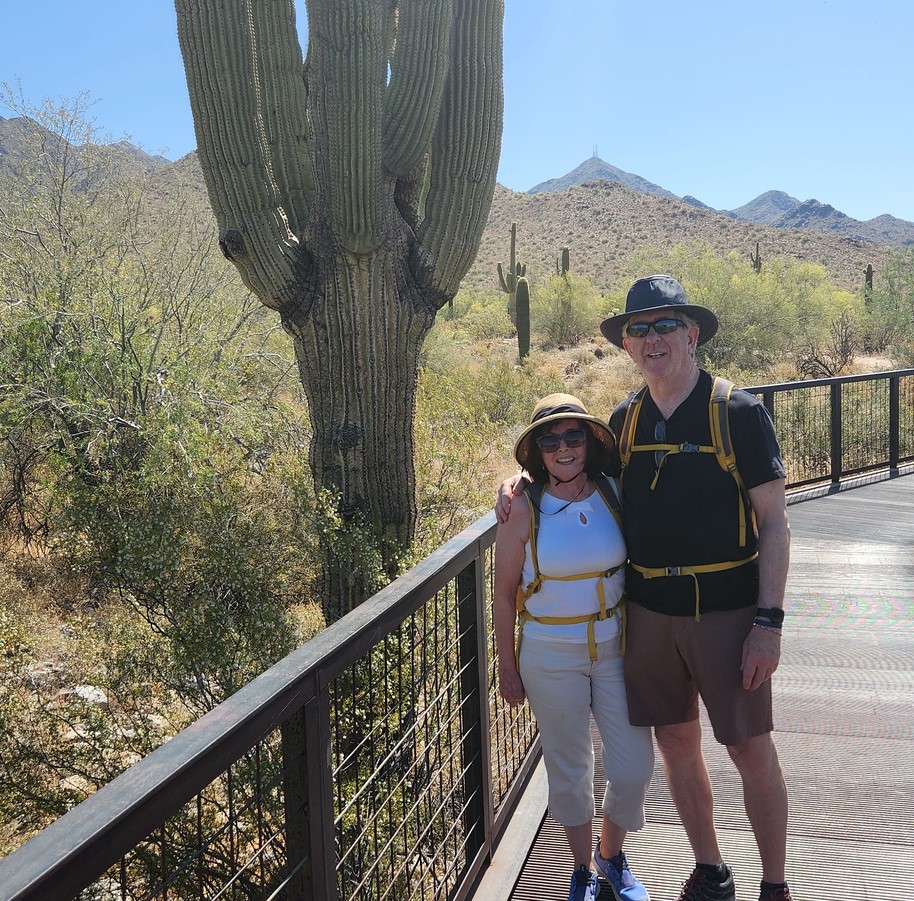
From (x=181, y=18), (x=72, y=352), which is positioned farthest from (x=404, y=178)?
(x=72, y=352)

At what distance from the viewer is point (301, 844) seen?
1875 millimetres

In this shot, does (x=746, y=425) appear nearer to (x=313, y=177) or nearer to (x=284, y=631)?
(x=284, y=631)

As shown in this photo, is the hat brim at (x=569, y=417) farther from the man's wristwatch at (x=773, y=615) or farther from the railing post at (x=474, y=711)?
the man's wristwatch at (x=773, y=615)

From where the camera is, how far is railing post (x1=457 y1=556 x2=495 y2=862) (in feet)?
10.2

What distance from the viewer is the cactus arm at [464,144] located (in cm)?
715

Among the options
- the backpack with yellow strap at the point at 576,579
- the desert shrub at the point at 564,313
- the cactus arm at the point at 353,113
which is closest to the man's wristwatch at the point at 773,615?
the backpack with yellow strap at the point at 576,579

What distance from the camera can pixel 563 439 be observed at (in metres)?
2.71

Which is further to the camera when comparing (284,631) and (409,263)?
(409,263)

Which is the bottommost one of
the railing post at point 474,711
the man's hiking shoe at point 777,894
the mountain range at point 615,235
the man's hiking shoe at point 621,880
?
the man's hiking shoe at point 621,880

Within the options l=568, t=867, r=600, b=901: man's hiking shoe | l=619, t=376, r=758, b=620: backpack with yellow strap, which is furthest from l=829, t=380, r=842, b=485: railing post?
l=568, t=867, r=600, b=901: man's hiking shoe

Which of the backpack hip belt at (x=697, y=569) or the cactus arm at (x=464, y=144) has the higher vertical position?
the cactus arm at (x=464, y=144)

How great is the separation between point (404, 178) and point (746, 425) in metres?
5.36

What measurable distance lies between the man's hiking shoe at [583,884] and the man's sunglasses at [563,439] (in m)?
1.31

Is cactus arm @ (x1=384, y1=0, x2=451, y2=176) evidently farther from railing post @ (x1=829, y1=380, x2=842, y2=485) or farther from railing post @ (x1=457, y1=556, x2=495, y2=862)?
railing post @ (x1=829, y1=380, x2=842, y2=485)
